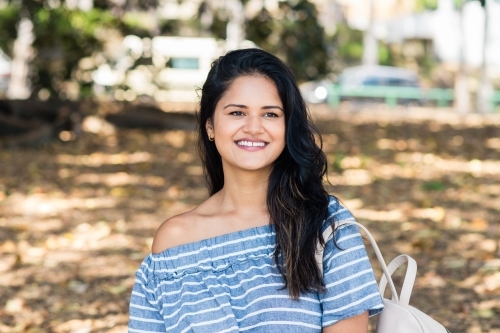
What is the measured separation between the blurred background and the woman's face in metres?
0.82

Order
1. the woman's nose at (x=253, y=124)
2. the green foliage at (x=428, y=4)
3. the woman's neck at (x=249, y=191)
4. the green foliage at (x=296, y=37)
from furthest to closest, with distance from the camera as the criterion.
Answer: the green foliage at (x=428, y=4), the green foliage at (x=296, y=37), the woman's neck at (x=249, y=191), the woman's nose at (x=253, y=124)

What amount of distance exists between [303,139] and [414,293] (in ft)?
8.15

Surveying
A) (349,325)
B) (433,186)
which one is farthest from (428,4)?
(349,325)

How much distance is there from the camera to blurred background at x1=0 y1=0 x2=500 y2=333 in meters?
4.96

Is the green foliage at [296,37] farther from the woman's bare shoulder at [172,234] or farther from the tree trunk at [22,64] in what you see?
the woman's bare shoulder at [172,234]

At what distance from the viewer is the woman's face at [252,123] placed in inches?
99.3

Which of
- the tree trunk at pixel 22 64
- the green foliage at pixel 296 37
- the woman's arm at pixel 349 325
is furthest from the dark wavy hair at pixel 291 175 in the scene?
the tree trunk at pixel 22 64

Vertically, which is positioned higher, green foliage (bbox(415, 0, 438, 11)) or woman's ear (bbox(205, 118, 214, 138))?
green foliage (bbox(415, 0, 438, 11))

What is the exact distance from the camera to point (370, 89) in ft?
80.0

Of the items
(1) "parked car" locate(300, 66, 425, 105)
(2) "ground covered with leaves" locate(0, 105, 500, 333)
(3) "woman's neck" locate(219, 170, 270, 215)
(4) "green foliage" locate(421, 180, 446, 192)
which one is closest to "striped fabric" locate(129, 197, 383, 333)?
(3) "woman's neck" locate(219, 170, 270, 215)

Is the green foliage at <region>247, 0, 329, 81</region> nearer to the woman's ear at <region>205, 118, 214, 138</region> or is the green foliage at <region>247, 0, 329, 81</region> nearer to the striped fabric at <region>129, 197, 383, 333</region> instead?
the woman's ear at <region>205, 118, 214, 138</region>

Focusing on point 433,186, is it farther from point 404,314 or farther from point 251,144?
point 404,314

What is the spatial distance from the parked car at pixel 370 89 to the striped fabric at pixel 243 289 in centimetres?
1698

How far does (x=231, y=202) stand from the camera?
8.70 feet
